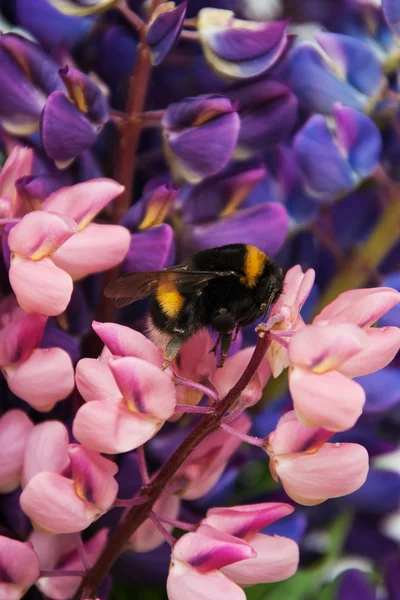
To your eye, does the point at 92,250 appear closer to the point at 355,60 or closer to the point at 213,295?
the point at 213,295

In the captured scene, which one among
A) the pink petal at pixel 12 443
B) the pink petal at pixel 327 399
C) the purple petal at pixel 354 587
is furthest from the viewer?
the purple petal at pixel 354 587

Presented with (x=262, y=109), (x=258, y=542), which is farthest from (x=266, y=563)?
(x=262, y=109)

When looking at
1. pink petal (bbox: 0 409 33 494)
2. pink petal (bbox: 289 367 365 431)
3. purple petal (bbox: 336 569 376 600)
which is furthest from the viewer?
purple petal (bbox: 336 569 376 600)

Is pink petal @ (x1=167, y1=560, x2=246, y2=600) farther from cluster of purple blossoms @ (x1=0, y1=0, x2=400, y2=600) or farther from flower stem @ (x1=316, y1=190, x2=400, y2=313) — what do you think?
flower stem @ (x1=316, y1=190, x2=400, y2=313)

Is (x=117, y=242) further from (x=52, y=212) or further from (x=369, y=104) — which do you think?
(x=369, y=104)

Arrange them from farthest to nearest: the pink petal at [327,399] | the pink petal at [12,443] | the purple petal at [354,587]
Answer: the purple petal at [354,587]
the pink petal at [12,443]
the pink petal at [327,399]

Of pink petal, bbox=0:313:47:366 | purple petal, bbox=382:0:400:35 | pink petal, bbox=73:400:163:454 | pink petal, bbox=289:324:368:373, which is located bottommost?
pink petal, bbox=0:313:47:366

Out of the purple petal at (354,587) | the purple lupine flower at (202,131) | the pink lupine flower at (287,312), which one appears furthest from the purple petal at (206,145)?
the purple petal at (354,587)

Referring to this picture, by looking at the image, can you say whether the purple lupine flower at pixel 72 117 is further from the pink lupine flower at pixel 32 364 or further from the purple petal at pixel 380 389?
the purple petal at pixel 380 389

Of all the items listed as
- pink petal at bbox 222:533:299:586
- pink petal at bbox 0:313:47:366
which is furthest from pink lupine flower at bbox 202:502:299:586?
pink petal at bbox 0:313:47:366
